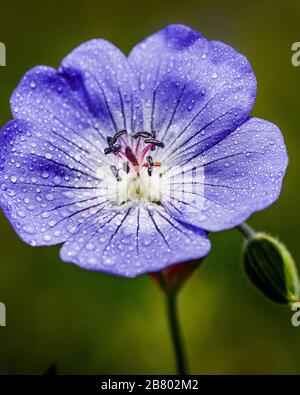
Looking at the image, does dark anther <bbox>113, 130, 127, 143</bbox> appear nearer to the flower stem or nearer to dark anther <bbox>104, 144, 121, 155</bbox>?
dark anther <bbox>104, 144, 121, 155</bbox>

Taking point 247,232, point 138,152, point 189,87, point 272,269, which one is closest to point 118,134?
point 138,152

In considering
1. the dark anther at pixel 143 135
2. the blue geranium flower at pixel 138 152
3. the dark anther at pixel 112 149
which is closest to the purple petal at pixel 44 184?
the blue geranium flower at pixel 138 152

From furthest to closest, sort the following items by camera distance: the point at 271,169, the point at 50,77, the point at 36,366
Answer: the point at 36,366
the point at 50,77
the point at 271,169

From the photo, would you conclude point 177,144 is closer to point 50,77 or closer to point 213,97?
point 213,97

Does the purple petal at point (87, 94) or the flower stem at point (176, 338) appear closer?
the flower stem at point (176, 338)

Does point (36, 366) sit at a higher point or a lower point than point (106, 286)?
lower

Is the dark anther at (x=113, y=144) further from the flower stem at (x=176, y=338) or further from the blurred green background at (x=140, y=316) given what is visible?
the blurred green background at (x=140, y=316)
